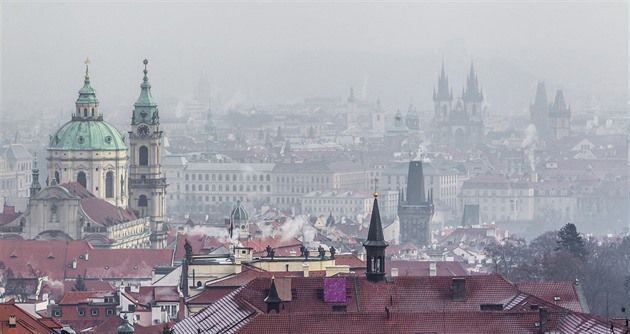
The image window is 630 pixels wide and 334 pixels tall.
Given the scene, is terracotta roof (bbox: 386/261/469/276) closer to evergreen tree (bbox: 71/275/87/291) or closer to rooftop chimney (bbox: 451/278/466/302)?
evergreen tree (bbox: 71/275/87/291)

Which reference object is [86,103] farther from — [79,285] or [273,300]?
[273,300]

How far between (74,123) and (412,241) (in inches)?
697

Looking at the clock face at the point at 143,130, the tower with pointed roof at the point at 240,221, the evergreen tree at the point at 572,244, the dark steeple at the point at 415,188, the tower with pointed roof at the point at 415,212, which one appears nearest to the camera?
the evergreen tree at the point at 572,244

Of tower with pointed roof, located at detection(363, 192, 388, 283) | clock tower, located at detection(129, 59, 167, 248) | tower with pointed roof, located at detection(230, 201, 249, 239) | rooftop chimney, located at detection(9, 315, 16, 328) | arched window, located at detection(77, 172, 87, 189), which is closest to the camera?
rooftop chimney, located at detection(9, 315, 16, 328)

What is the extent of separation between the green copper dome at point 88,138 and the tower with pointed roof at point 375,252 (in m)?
65.2

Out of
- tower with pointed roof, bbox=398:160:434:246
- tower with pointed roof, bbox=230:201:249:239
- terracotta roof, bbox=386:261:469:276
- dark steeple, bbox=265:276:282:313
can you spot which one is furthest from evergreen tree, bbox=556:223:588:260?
tower with pointed roof, bbox=398:160:434:246

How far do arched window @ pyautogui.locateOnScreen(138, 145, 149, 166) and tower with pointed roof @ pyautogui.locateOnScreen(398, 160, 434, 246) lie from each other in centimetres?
1555

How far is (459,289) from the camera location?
49.0 metres

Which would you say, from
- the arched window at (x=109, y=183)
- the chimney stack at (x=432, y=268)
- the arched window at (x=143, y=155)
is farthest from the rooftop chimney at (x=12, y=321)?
the arched window at (x=143, y=155)

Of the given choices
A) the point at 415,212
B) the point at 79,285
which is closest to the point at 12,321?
the point at 79,285

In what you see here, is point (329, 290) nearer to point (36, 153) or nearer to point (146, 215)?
point (146, 215)

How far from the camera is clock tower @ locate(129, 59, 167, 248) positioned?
116938mm

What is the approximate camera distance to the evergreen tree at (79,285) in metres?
85.7

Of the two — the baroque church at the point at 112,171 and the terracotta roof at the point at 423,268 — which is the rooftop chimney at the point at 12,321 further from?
the baroque church at the point at 112,171
